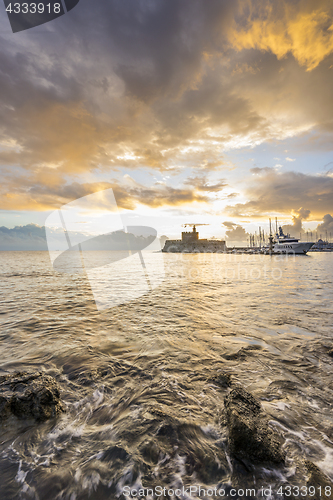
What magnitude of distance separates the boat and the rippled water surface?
88.1 m

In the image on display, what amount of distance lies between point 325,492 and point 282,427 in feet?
2.99

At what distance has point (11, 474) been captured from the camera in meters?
2.57

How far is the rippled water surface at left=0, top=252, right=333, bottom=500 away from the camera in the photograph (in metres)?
2.62

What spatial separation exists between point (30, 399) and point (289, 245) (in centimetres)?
9814

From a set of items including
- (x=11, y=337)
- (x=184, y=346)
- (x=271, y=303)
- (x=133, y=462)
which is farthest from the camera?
(x=271, y=303)

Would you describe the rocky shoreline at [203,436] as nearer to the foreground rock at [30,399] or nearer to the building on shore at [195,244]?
the foreground rock at [30,399]

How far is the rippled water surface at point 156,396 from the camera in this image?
2.62 m

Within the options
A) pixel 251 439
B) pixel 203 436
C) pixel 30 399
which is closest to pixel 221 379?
pixel 203 436

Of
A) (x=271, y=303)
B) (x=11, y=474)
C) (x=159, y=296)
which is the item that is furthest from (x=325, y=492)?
(x=159, y=296)

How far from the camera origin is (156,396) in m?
4.02

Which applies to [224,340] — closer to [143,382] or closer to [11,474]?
[143,382]

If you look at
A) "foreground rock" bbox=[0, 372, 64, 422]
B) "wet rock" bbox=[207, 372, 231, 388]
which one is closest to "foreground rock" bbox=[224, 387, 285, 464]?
"wet rock" bbox=[207, 372, 231, 388]

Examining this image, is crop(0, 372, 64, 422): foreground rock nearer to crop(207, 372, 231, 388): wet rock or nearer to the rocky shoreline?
the rocky shoreline

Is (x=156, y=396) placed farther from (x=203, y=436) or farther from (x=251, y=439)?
(x=251, y=439)
